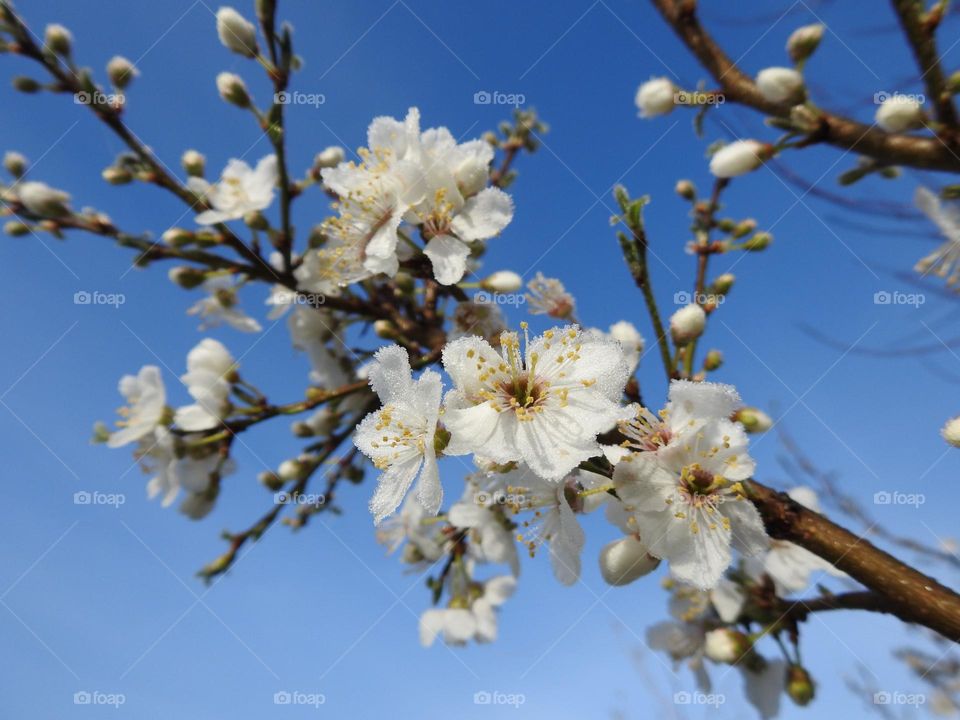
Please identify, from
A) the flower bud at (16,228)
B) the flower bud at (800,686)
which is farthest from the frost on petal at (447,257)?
the flower bud at (800,686)

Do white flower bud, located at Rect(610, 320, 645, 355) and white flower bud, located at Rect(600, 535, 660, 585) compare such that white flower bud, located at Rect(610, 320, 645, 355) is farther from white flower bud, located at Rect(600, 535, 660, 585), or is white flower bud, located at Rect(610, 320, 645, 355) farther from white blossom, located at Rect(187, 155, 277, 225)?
white blossom, located at Rect(187, 155, 277, 225)

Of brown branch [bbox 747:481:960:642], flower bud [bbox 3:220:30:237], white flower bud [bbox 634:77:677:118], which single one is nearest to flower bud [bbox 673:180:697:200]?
white flower bud [bbox 634:77:677:118]

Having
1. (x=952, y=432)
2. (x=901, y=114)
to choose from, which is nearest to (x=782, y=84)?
(x=901, y=114)

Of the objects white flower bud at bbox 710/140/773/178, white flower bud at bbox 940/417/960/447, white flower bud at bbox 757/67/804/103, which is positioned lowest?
white flower bud at bbox 940/417/960/447

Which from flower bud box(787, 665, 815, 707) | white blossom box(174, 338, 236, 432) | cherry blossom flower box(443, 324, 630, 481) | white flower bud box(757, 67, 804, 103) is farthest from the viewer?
white blossom box(174, 338, 236, 432)
